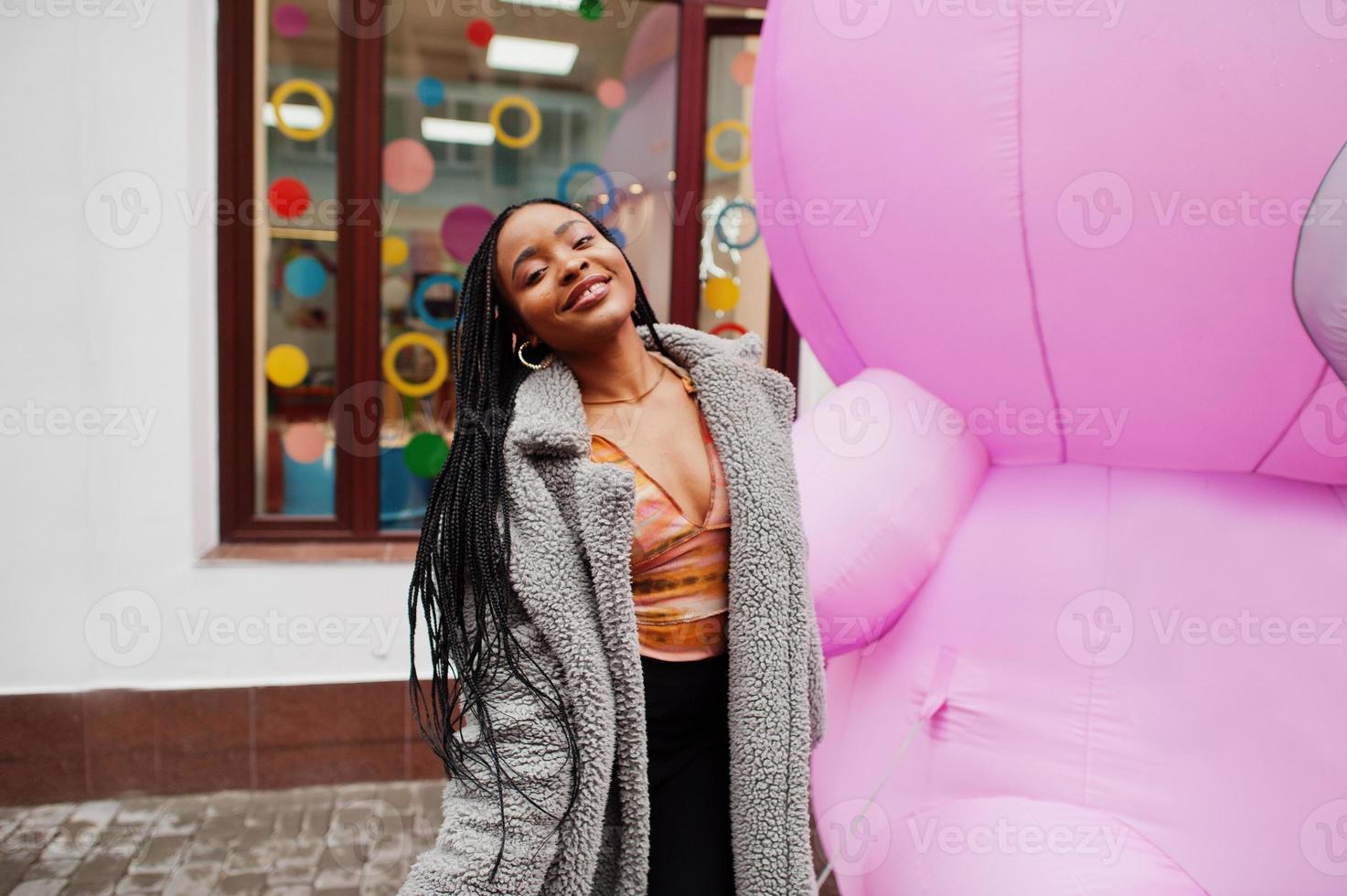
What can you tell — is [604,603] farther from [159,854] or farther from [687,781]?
[159,854]

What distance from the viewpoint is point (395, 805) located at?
3.76m

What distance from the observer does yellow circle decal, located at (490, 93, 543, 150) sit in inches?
170

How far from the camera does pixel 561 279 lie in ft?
4.84

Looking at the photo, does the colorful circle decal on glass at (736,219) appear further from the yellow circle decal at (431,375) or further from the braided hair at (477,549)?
the braided hair at (477,549)

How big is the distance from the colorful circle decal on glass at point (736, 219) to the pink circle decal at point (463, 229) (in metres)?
1.03

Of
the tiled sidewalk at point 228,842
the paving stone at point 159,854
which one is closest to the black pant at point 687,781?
the tiled sidewalk at point 228,842

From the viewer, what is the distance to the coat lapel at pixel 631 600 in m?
1.36

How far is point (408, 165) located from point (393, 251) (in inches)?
14.3

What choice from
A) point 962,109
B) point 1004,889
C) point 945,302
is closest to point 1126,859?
point 1004,889

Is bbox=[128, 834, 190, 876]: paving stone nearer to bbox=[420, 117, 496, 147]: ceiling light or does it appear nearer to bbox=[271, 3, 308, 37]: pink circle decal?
bbox=[420, 117, 496, 147]: ceiling light

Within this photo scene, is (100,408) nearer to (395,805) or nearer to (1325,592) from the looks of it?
(395,805)

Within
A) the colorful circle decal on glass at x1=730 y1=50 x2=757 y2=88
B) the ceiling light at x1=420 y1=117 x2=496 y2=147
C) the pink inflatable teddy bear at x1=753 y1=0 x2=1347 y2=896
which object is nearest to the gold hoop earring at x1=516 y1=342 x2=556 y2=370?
the pink inflatable teddy bear at x1=753 y1=0 x2=1347 y2=896

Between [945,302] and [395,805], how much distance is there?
9.54 ft

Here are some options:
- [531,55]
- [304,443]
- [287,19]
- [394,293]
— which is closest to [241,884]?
[304,443]
